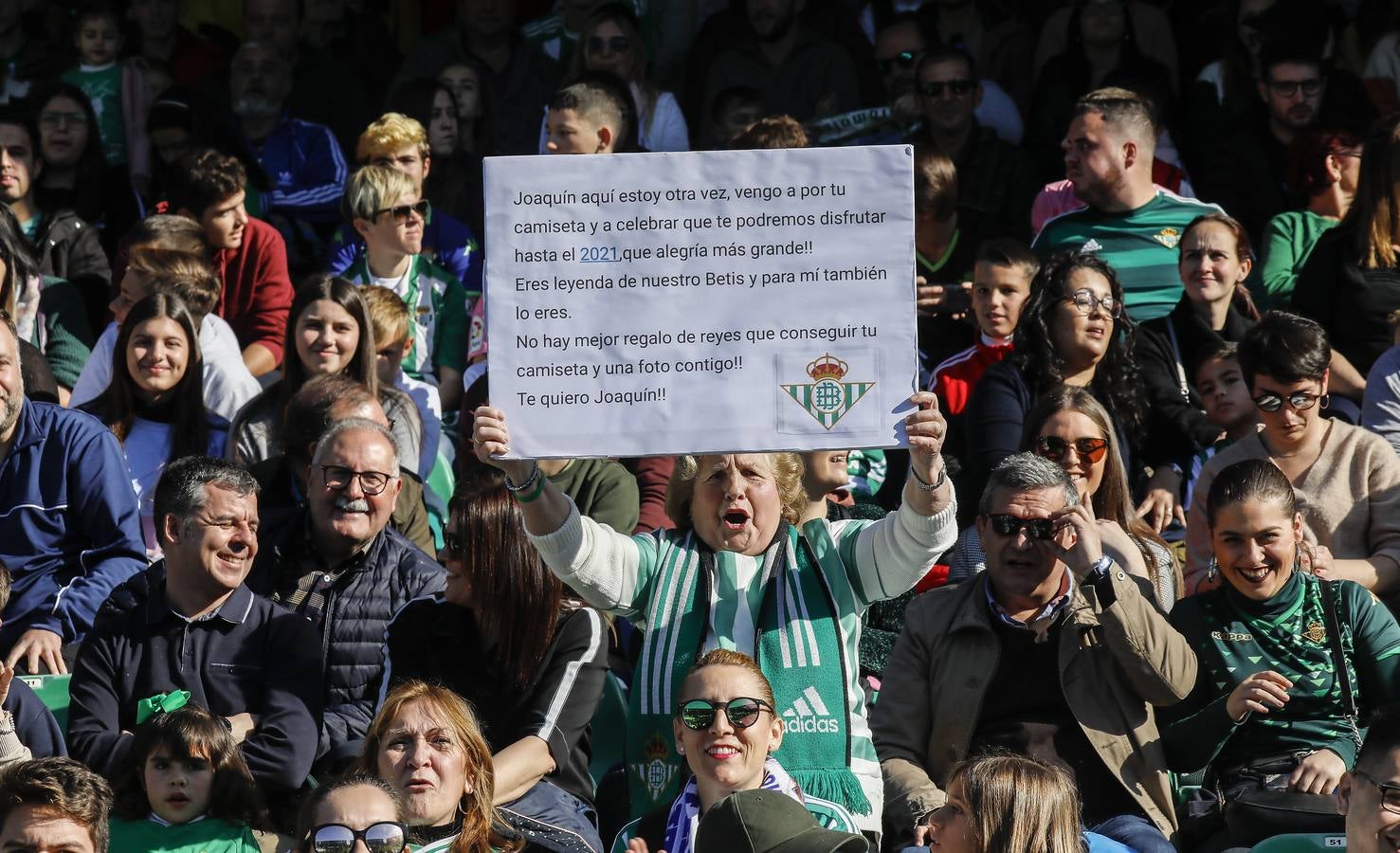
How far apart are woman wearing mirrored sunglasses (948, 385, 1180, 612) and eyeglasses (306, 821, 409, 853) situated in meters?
2.52

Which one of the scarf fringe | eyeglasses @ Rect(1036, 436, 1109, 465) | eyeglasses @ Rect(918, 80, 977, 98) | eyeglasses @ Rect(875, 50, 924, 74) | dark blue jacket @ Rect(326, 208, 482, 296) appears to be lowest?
the scarf fringe

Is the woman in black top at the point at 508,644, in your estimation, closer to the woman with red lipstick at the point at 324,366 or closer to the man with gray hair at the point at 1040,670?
the man with gray hair at the point at 1040,670

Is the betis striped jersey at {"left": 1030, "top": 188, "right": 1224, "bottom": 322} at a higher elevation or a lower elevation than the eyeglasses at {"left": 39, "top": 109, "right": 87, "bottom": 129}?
lower

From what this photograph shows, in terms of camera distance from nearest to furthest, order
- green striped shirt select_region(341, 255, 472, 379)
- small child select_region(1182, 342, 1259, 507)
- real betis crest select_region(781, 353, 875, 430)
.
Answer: real betis crest select_region(781, 353, 875, 430) < small child select_region(1182, 342, 1259, 507) < green striped shirt select_region(341, 255, 472, 379)

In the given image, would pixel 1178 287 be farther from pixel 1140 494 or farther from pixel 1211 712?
pixel 1211 712

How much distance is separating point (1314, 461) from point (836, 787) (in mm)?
2485

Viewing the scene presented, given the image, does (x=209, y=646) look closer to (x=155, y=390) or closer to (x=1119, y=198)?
(x=155, y=390)

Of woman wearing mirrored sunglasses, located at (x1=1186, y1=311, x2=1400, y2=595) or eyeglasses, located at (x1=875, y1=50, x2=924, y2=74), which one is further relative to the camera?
eyeglasses, located at (x1=875, y1=50, x2=924, y2=74)

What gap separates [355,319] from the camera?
8203 mm

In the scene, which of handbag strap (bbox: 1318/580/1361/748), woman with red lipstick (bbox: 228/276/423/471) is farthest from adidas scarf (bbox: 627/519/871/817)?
woman with red lipstick (bbox: 228/276/423/471)

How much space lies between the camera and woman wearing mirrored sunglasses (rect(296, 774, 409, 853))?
5.08 metres

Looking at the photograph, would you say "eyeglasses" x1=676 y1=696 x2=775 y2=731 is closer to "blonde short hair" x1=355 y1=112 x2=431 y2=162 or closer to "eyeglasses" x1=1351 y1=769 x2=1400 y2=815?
"eyeglasses" x1=1351 y1=769 x2=1400 y2=815

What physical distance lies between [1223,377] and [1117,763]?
101 inches

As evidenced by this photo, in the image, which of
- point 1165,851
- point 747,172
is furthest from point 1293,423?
point 747,172
